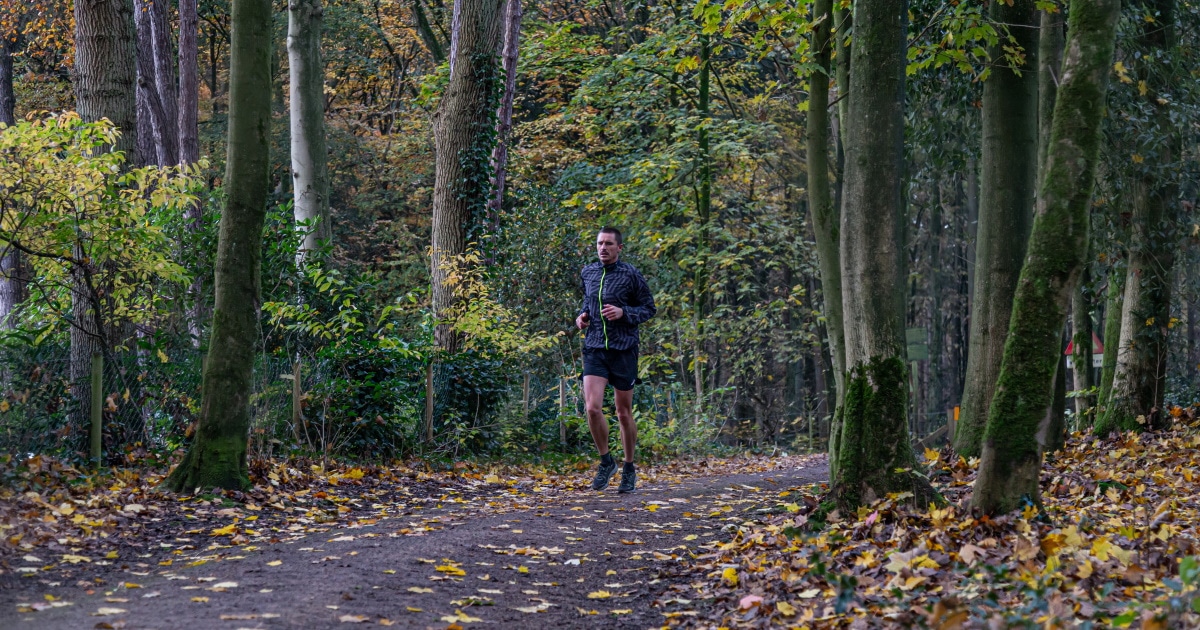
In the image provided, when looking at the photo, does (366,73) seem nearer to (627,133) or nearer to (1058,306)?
(627,133)

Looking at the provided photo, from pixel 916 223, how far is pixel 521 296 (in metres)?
20.8

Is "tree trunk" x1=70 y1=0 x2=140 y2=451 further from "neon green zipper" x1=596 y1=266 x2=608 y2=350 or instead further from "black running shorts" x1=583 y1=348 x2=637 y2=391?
"black running shorts" x1=583 y1=348 x2=637 y2=391

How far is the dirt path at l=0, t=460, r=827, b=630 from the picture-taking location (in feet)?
15.9

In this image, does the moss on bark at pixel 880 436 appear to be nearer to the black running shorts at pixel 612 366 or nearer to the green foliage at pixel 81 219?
the black running shorts at pixel 612 366

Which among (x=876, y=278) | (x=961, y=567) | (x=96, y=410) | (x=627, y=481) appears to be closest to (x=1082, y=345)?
(x=627, y=481)

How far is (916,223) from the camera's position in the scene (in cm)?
3422

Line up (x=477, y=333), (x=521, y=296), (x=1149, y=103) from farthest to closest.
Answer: (x=521, y=296), (x=477, y=333), (x=1149, y=103)

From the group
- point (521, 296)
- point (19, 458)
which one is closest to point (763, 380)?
point (521, 296)

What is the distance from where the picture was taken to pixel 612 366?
9453mm

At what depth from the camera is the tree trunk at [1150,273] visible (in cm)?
1284

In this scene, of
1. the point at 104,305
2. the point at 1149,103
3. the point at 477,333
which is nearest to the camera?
the point at 104,305

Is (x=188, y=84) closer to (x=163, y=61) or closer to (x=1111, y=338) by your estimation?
(x=163, y=61)

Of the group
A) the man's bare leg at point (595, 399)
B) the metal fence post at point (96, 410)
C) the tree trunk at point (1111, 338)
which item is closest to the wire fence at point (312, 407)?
the metal fence post at point (96, 410)

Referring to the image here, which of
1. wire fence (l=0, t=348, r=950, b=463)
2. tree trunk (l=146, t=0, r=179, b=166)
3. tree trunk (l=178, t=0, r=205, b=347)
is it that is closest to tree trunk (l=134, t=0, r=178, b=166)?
tree trunk (l=146, t=0, r=179, b=166)
